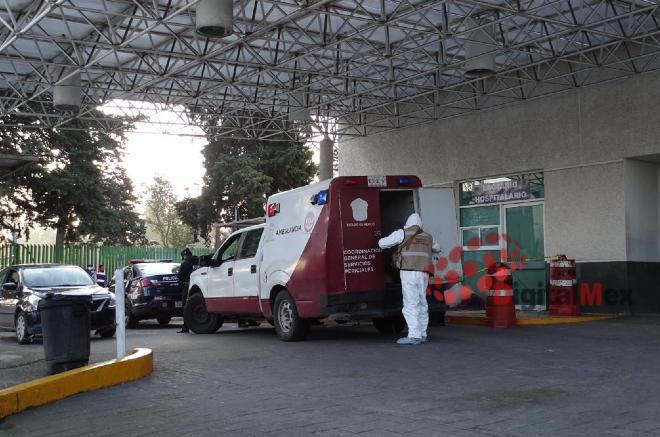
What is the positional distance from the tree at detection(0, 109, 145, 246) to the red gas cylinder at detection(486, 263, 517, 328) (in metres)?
21.5

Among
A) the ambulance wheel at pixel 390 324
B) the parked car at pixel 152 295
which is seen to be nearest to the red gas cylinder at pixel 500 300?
the ambulance wheel at pixel 390 324

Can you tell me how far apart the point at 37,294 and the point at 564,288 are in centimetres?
1098

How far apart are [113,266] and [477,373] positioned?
2530 centimetres

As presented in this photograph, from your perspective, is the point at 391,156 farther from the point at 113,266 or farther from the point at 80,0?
the point at 113,266

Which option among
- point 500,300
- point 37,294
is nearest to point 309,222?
point 500,300

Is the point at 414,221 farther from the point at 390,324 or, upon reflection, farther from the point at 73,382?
the point at 73,382

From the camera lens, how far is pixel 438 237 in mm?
12328

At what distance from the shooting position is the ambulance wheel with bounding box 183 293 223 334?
14.7m

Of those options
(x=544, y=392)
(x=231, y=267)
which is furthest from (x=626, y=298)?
(x=544, y=392)

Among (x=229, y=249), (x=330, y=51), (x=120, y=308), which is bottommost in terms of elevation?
(x=120, y=308)

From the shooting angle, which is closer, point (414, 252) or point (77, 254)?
point (414, 252)

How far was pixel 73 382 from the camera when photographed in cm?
761

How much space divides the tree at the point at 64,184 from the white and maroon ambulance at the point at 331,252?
65.3 feet

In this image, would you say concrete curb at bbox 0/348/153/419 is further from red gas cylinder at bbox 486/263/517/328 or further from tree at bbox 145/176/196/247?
tree at bbox 145/176/196/247
